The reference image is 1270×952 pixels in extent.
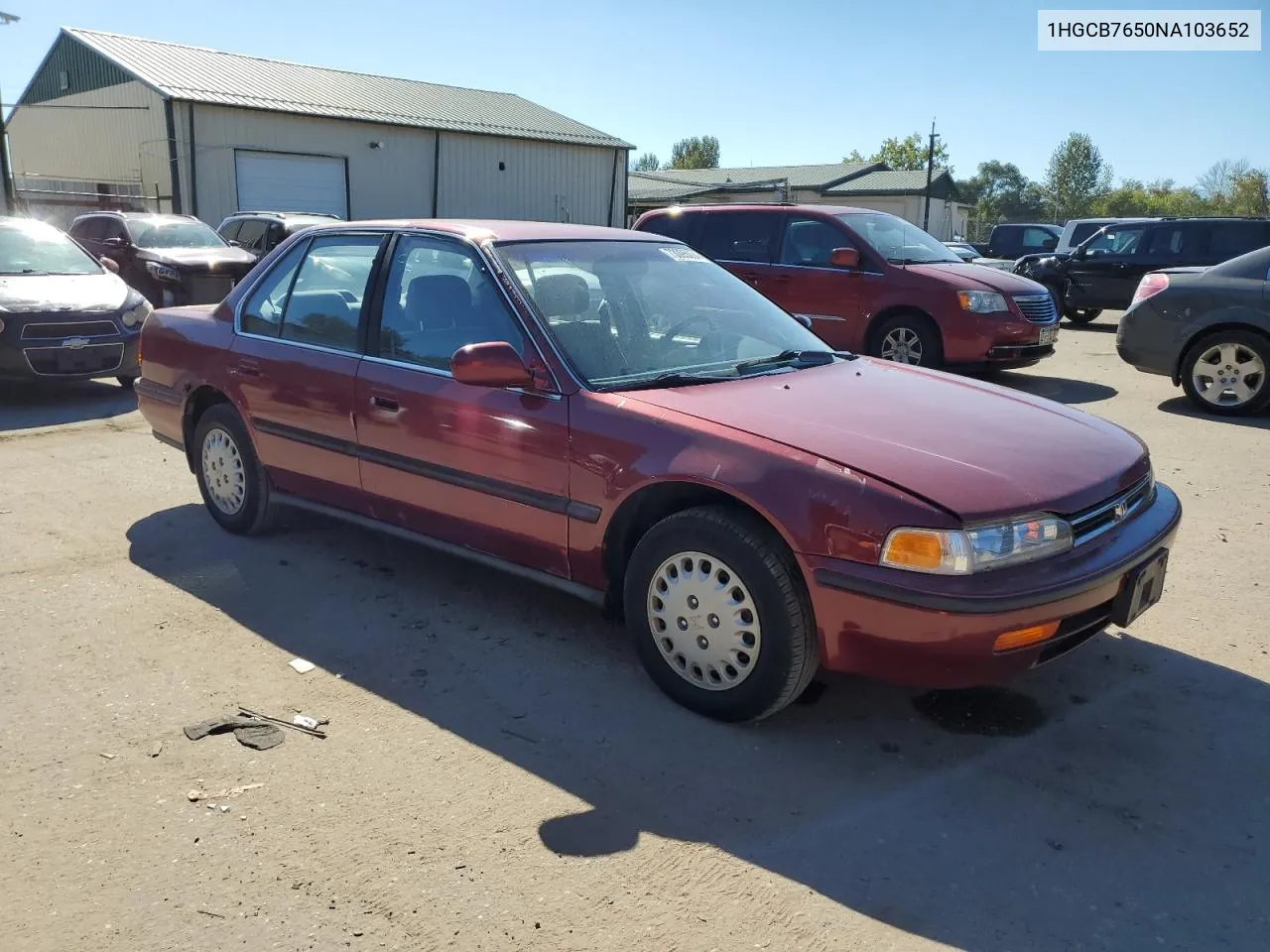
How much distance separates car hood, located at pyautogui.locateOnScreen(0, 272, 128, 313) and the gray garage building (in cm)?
1627

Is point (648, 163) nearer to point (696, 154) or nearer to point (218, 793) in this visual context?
point (696, 154)

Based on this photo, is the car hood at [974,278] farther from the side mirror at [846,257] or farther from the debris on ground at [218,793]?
the debris on ground at [218,793]

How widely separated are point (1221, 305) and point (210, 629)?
326 inches

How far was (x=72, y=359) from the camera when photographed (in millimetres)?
8750

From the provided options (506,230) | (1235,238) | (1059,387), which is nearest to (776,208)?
(1059,387)

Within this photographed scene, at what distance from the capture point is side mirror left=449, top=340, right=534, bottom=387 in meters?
3.61

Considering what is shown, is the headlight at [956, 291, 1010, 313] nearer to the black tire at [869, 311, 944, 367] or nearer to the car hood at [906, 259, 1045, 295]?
the car hood at [906, 259, 1045, 295]

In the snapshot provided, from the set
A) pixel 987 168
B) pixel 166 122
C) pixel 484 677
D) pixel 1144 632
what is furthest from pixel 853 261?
pixel 987 168

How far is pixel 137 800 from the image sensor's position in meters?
2.95

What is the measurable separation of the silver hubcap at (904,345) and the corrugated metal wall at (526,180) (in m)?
22.1

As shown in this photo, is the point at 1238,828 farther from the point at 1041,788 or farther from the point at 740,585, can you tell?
the point at 740,585

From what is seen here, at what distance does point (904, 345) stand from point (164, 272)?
947cm

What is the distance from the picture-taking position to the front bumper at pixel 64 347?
8.50 meters

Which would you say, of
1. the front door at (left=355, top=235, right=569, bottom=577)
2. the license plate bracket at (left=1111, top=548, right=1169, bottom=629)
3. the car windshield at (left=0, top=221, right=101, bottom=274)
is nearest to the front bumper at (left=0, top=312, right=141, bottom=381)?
the car windshield at (left=0, top=221, right=101, bottom=274)
